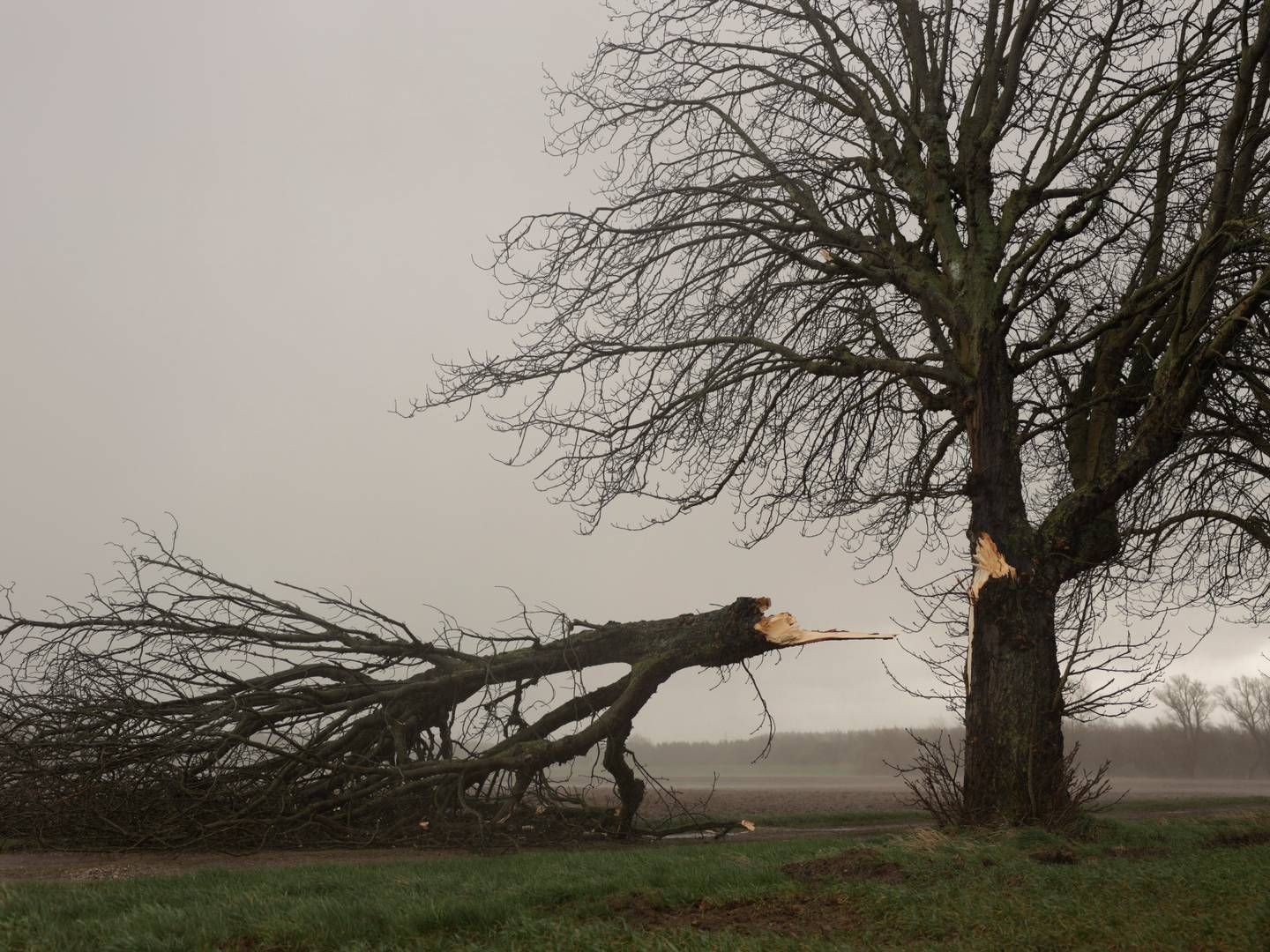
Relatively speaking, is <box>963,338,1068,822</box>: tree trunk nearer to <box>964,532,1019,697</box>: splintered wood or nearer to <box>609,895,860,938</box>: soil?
<box>964,532,1019,697</box>: splintered wood

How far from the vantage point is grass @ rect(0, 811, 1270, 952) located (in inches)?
195

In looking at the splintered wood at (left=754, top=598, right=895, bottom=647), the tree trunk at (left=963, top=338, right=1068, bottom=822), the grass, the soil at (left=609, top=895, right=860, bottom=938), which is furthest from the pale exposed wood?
the soil at (left=609, top=895, right=860, bottom=938)

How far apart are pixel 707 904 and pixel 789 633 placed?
528 centimetres

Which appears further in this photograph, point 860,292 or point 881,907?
point 860,292

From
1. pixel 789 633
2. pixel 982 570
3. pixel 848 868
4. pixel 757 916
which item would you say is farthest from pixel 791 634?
pixel 757 916

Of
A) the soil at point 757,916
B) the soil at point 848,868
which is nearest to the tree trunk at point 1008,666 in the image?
the soil at point 848,868

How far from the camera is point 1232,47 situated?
10.6m

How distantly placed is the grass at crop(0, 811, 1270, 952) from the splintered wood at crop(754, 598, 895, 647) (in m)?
3.25

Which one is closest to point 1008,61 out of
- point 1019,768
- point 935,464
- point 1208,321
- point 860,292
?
point 860,292

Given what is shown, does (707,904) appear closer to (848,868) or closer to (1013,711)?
(848,868)

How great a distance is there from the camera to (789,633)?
35.5 feet

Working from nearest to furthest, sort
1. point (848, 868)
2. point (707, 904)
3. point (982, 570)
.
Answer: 1. point (707, 904)
2. point (848, 868)
3. point (982, 570)

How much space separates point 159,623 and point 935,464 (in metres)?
9.25

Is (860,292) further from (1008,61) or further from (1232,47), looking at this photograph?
(1232,47)
